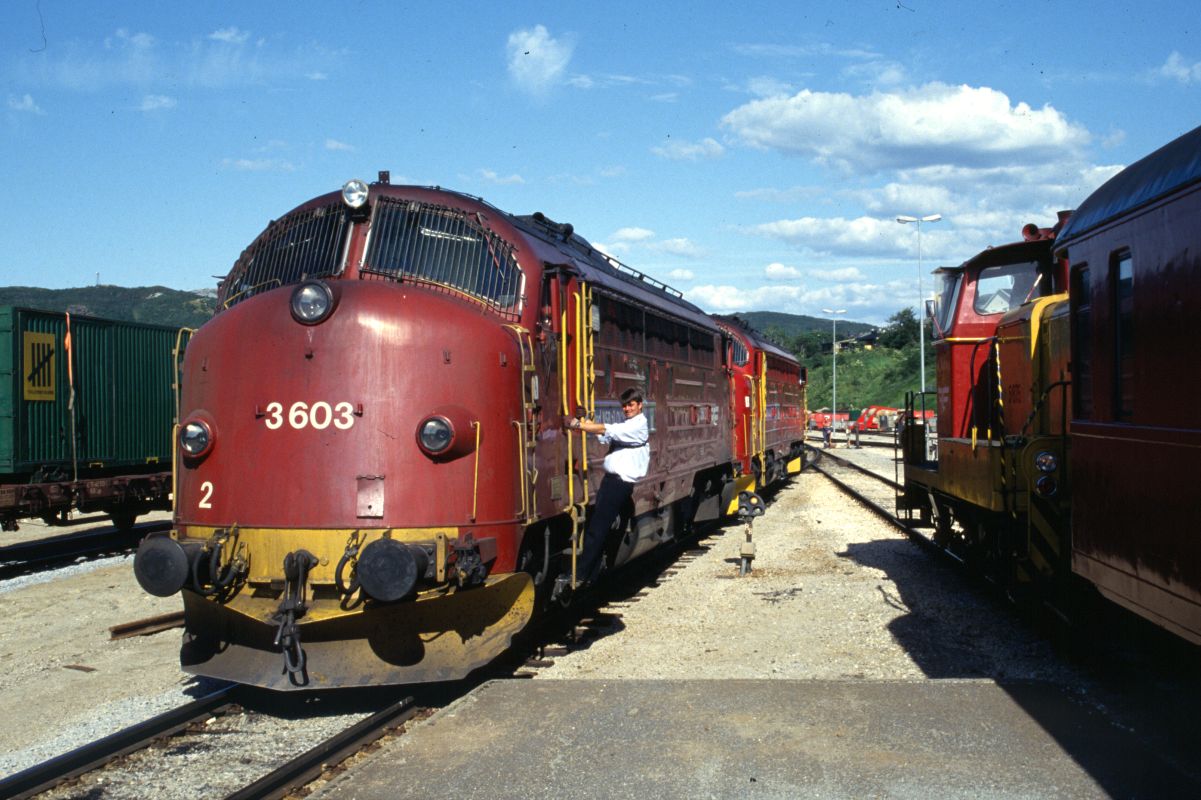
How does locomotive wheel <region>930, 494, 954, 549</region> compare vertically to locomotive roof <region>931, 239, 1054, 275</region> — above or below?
below

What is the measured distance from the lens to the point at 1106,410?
20.2 feet

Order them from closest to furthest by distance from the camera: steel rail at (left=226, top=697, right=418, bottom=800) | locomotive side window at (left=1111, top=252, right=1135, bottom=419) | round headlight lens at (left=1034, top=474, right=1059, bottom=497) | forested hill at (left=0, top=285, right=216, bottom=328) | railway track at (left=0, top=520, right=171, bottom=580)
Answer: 1. steel rail at (left=226, top=697, right=418, bottom=800)
2. locomotive side window at (left=1111, top=252, right=1135, bottom=419)
3. round headlight lens at (left=1034, top=474, right=1059, bottom=497)
4. railway track at (left=0, top=520, right=171, bottom=580)
5. forested hill at (left=0, top=285, right=216, bottom=328)

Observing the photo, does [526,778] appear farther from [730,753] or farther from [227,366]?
[227,366]

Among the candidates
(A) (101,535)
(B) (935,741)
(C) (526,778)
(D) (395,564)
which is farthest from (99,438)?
(B) (935,741)

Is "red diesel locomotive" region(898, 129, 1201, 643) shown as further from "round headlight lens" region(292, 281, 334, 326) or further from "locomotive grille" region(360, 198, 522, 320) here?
"round headlight lens" region(292, 281, 334, 326)

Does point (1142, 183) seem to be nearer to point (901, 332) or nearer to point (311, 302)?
point (311, 302)

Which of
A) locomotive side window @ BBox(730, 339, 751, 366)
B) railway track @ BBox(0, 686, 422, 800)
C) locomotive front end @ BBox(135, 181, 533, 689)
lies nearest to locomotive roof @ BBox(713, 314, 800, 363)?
locomotive side window @ BBox(730, 339, 751, 366)

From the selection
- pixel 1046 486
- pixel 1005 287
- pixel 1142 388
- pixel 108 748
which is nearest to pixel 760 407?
pixel 1005 287

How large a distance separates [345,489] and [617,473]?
2530 millimetres

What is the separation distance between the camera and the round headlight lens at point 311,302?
6457 mm

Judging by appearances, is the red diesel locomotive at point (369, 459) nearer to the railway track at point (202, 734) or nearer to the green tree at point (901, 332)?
the railway track at point (202, 734)

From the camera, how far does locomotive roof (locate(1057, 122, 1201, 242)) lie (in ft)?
16.7

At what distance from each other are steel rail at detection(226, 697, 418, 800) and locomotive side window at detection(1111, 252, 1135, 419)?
15.0ft

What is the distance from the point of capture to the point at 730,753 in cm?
544
